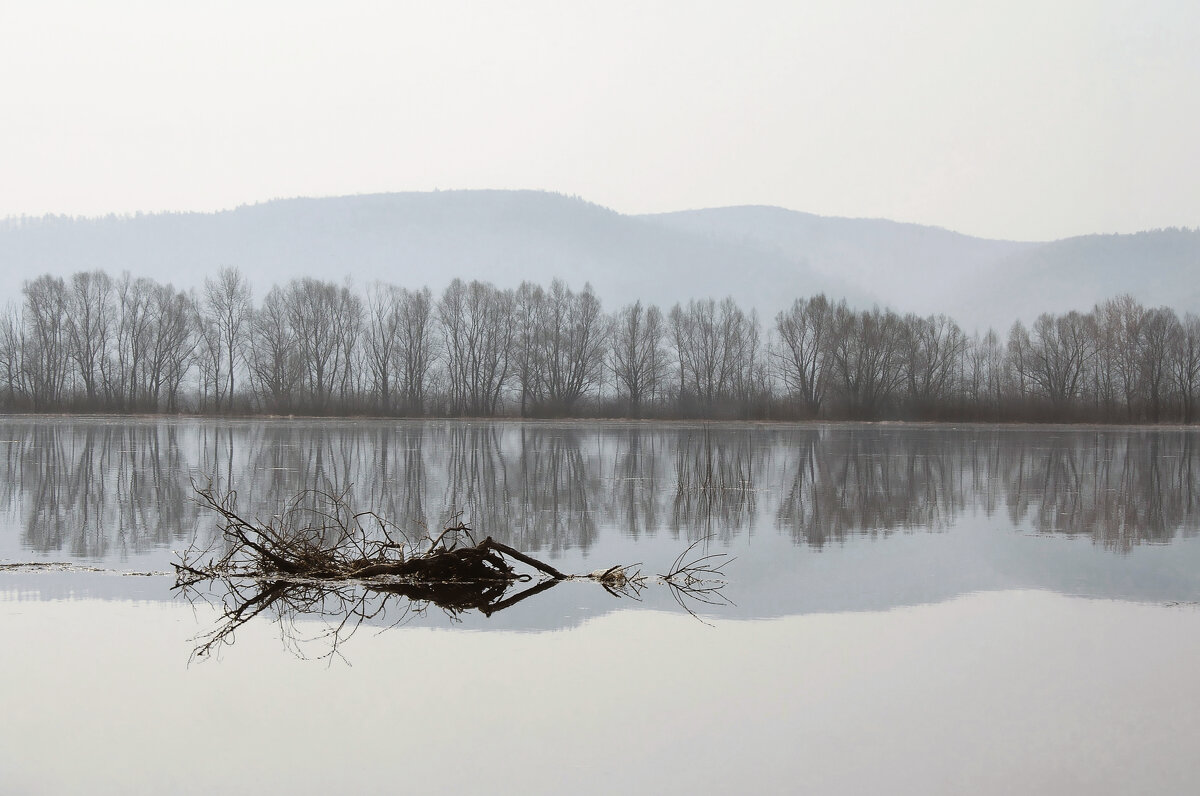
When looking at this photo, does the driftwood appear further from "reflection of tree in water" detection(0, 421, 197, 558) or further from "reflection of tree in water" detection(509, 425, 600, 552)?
"reflection of tree in water" detection(0, 421, 197, 558)

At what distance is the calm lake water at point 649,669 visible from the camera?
14.4 feet

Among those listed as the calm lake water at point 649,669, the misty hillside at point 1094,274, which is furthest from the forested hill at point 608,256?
the calm lake water at point 649,669

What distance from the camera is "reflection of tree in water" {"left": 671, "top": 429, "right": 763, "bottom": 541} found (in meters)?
11.9

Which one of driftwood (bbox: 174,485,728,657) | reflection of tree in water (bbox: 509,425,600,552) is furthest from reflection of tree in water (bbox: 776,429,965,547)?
driftwood (bbox: 174,485,728,657)

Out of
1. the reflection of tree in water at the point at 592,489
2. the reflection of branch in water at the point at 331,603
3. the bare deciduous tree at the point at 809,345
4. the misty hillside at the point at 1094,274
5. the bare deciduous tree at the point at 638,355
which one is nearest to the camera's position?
the reflection of branch in water at the point at 331,603

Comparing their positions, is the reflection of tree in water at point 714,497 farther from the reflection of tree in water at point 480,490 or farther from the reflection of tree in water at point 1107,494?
the reflection of tree in water at point 1107,494

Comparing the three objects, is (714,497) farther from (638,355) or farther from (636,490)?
(638,355)

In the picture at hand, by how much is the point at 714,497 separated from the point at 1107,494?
258 inches

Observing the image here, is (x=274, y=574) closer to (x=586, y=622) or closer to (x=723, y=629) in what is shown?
(x=586, y=622)

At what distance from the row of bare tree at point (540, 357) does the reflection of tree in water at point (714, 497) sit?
1681 inches

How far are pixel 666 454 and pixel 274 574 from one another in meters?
18.0

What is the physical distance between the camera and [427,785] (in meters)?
4.18

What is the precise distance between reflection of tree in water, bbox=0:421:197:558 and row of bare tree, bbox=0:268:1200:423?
43.5 metres

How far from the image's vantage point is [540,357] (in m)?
72.9
